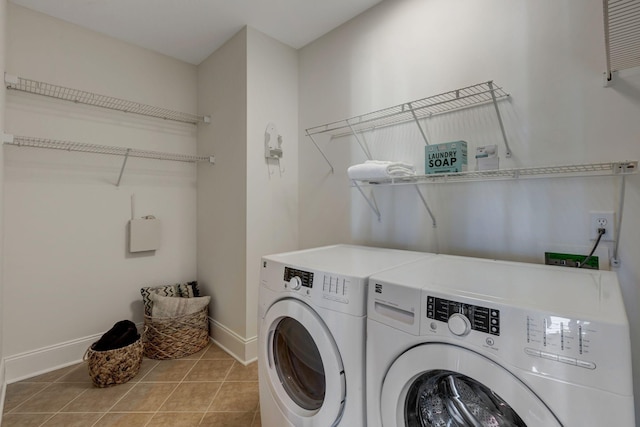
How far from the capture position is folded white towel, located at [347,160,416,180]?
1562 mm

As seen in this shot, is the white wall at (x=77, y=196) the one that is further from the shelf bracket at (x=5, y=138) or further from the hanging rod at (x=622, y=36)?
the hanging rod at (x=622, y=36)

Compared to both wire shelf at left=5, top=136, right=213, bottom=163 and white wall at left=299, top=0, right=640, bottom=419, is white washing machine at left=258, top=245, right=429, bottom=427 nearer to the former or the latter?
white wall at left=299, top=0, right=640, bottom=419

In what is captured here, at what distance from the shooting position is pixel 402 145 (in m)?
1.82

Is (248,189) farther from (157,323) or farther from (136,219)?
(157,323)

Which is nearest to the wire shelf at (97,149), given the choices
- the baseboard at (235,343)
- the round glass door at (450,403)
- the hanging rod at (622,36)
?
the baseboard at (235,343)

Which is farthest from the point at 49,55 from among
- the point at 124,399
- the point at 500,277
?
the point at 500,277

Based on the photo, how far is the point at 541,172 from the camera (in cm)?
129

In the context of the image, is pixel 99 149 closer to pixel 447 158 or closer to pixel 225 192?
pixel 225 192

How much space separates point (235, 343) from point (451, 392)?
1722 mm

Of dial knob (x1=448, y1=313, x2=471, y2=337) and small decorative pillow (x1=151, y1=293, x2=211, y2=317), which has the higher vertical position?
dial knob (x1=448, y1=313, x2=471, y2=337)

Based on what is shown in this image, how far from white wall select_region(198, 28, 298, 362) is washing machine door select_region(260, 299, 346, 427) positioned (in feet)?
2.83

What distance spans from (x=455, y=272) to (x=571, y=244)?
59 centimetres

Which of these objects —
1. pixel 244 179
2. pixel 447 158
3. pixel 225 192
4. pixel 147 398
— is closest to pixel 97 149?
pixel 225 192

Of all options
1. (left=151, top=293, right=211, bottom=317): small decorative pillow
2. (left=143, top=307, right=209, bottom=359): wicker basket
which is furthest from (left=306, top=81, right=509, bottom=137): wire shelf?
(left=143, top=307, right=209, bottom=359): wicker basket
